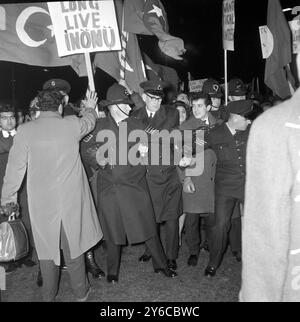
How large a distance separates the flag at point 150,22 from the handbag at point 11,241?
3.18 metres

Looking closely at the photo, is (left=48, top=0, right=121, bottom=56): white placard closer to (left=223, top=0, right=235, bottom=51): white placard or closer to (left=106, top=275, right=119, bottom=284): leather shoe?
(left=223, top=0, right=235, bottom=51): white placard

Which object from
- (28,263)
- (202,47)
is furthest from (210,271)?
(202,47)

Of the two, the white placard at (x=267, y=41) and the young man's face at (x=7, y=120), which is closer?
the young man's face at (x=7, y=120)

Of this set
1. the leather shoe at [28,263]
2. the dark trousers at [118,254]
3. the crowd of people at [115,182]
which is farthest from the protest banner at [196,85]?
the leather shoe at [28,263]

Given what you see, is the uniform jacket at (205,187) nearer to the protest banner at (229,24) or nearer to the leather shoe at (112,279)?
the leather shoe at (112,279)

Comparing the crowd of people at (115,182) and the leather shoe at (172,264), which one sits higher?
the crowd of people at (115,182)

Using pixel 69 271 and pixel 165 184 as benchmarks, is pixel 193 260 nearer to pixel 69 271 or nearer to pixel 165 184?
pixel 165 184

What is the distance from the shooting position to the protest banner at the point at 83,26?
185 inches

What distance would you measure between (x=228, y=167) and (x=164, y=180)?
83cm

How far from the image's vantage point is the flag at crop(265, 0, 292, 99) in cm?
585

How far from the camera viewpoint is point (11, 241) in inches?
142

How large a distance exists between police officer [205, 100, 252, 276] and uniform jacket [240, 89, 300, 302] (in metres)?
2.83
